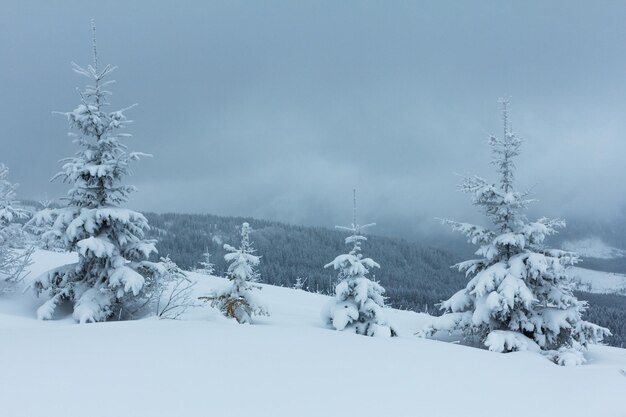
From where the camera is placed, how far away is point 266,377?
5672 mm

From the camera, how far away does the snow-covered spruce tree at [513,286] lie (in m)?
14.4

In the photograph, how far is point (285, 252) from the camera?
626 ft

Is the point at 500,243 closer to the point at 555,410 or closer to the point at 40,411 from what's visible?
the point at 555,410

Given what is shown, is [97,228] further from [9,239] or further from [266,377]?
[266,377]

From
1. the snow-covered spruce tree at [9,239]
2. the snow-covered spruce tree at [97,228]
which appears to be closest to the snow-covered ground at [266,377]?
the snow-covered spruce tree at [97,228]

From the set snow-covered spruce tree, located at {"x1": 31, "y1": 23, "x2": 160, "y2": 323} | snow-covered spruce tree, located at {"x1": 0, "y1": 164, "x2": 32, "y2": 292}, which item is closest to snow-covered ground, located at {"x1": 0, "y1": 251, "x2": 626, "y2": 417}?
snow-covered spruce tree, located at {"x1": 31, "y1": 23, "x2": 160, "y2": 323}

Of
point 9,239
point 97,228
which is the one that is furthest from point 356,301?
point 9,239

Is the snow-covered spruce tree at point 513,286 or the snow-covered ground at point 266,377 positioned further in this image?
the snow-covered spruce tree at point 513,286

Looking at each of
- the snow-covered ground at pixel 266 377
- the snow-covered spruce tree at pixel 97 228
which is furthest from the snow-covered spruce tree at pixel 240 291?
the snow-covered ground at pixel 266 377

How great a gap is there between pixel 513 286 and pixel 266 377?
1147 centimetres

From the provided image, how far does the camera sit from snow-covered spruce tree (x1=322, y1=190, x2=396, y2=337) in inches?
577

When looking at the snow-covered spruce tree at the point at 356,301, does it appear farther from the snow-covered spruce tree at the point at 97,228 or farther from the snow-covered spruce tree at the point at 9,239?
the snow-covered spruce tree at the point at 9,239

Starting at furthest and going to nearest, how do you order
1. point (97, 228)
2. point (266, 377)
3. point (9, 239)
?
1. point (9, 239)
2. point (97, 228)
3. point (266, 377)

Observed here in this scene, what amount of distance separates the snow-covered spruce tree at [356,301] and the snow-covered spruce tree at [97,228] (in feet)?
21.3
